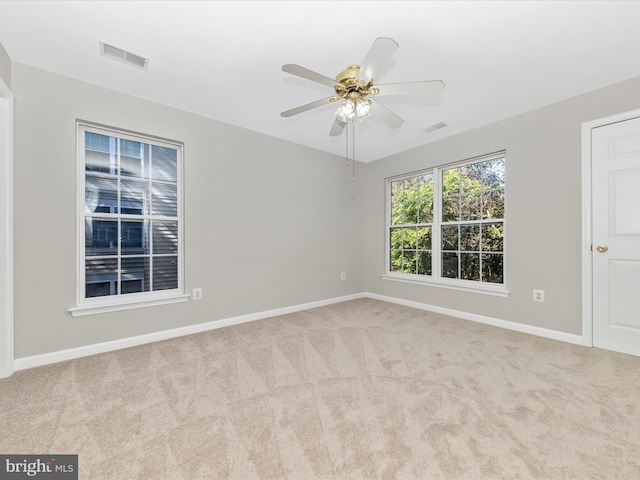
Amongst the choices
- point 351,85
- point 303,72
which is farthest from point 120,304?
point 351,85

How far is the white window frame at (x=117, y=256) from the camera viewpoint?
2611 mm

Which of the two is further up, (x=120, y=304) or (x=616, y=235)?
(x=616, y=235)

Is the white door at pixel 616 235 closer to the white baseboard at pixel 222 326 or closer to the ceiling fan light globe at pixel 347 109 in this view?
the white baseboard at pixel 222 326

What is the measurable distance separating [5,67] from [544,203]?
4.98 m

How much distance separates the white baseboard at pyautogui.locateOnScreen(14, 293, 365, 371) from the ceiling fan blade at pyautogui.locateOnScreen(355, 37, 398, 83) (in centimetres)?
295

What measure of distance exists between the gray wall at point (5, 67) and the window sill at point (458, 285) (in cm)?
470

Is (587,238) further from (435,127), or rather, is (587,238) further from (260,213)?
(260,213)

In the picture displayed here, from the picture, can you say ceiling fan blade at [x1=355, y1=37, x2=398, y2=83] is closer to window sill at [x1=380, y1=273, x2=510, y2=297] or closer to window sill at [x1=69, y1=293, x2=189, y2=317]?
window sill at [x1=69, y1=293, x2=189, y2=317]

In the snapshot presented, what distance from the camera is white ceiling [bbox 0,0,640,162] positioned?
1797 millimetres

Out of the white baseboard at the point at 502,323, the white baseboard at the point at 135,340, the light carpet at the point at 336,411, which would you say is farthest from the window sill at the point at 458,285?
the white baseboard at the point at 135,340

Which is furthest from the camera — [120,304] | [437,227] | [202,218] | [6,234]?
[437,227]

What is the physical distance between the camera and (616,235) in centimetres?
265
